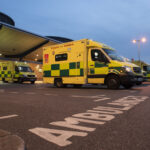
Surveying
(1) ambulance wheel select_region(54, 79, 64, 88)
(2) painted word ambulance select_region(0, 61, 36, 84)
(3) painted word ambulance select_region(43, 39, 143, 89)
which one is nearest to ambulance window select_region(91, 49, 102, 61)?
(3) painted word ambulance select_region(43, 39, 143, 89)

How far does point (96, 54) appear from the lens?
31.4 ft

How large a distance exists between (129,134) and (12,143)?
1.32 meters

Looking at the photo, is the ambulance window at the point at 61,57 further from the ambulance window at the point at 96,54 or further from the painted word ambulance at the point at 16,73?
the painted word ambulance at the point at 16,73

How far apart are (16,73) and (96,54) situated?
1048 cm

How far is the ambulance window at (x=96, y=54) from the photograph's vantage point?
31.0 feet

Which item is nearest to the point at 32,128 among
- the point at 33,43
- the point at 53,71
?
the point at 53,71

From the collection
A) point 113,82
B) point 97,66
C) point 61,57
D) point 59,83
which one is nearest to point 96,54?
point 97,66

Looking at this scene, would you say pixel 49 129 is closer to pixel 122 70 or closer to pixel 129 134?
pixel 129 134

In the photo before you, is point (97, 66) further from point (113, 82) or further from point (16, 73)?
point (16, 73)

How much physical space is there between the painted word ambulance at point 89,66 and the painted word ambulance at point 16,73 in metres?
6.23

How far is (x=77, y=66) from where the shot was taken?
10219 millimetres

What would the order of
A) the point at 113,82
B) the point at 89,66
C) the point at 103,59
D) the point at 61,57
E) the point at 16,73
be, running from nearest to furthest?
the point at 113,82 → the point at 103,59 → the point at 89,66 → the point at 61,57 → the point at 16,73

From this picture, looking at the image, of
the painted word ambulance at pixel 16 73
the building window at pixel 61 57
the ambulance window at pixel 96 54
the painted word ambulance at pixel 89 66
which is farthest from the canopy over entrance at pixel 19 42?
the ambulance window at pixel 96 54

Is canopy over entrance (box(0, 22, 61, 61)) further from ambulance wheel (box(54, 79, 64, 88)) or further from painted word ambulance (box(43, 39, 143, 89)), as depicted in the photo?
ambulance wheel (box(54, 79, 64, 88))
